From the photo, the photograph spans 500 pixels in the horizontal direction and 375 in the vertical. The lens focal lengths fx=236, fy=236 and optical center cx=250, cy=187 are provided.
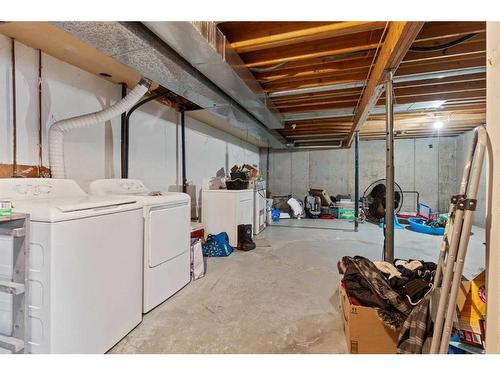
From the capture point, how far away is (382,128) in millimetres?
6008

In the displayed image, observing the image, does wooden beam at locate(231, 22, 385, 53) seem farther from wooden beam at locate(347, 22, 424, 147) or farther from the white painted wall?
the white painted wall

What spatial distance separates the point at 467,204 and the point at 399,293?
75 cm

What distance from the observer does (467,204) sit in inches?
40.1

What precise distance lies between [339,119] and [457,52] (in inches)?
103

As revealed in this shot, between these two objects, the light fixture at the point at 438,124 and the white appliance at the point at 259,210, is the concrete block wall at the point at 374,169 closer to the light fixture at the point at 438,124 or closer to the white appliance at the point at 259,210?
the light fixture at the point at 438,124

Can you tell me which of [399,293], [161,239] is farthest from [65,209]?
[399,293]

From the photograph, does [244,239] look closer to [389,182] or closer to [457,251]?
[389,182]

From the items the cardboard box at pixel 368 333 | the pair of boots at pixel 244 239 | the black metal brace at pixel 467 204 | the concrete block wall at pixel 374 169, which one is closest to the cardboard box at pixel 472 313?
the cardboard box at pixel 368 333

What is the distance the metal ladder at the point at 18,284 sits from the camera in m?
1.21

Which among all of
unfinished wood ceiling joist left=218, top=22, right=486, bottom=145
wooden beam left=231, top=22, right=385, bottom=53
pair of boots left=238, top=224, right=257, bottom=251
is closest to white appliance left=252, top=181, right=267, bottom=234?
pair of boots left=238, top=224, right=257, bottom=251

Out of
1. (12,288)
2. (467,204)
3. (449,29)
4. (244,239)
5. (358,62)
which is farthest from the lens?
(244,239)

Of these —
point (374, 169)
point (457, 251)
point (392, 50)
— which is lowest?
point (457, 251)

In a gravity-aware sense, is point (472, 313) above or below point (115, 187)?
below

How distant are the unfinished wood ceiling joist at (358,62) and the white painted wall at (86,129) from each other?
60.1 inches
